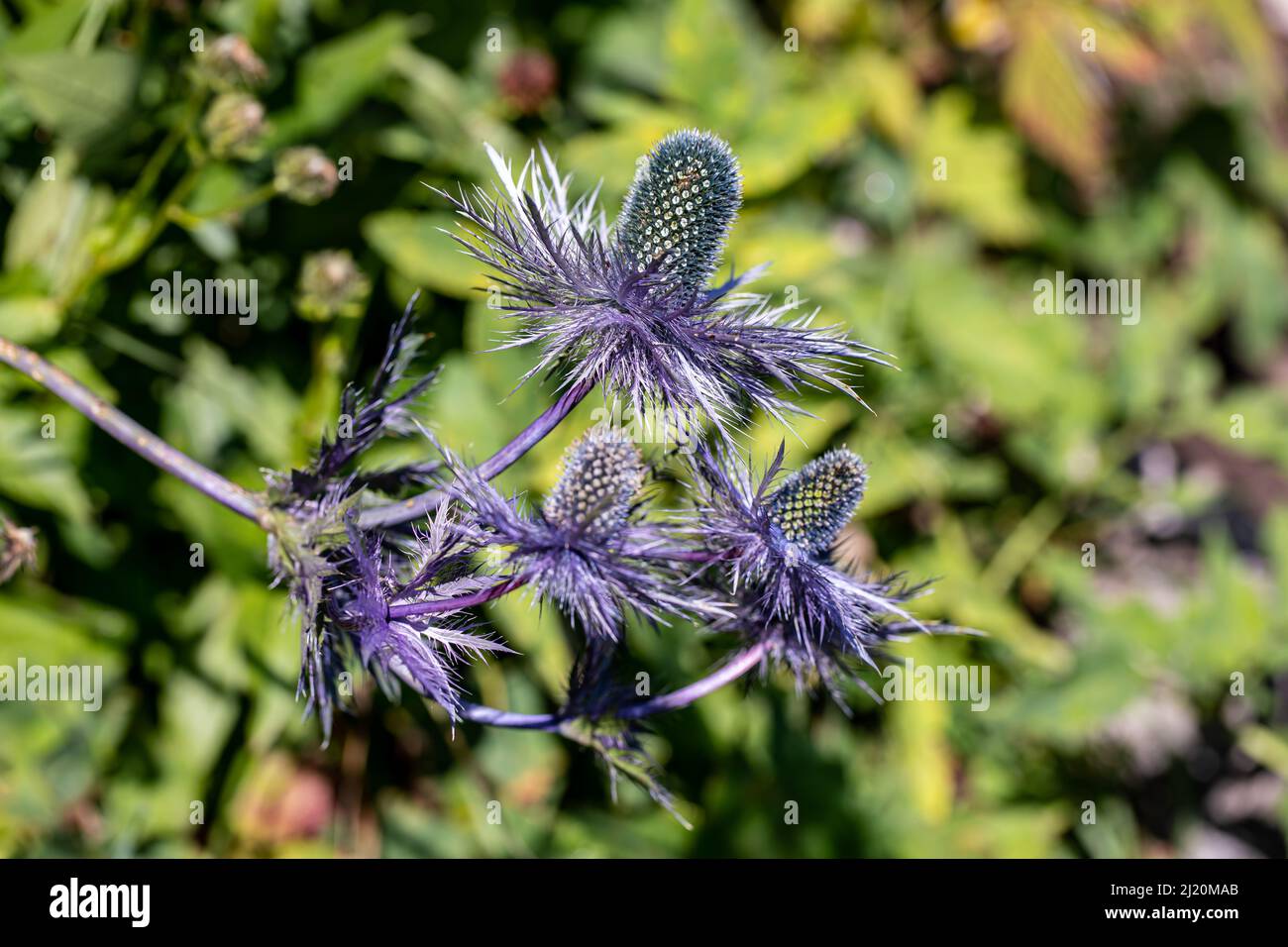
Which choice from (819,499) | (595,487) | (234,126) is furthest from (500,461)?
(234,126)

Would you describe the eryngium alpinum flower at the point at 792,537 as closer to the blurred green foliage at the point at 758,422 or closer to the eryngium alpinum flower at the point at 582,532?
the eryngium alpinum flower at the point at 582,532

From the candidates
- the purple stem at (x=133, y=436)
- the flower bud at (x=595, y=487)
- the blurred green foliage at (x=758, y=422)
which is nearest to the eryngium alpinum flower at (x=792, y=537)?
the flower bud at (x=595, y=487)

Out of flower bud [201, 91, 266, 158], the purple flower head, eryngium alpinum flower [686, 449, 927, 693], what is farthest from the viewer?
flower bud [201, 91, 266, 158]

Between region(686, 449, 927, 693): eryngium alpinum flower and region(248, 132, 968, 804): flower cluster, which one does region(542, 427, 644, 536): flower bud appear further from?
region(686, 449, 927, 693): eryngium alpinum flower

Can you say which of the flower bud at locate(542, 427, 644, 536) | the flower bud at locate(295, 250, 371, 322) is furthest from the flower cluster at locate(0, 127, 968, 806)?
the flower bud at locate(295, 250, 371, 322)

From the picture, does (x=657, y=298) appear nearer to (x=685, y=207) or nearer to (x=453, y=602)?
(x=685, y=207)

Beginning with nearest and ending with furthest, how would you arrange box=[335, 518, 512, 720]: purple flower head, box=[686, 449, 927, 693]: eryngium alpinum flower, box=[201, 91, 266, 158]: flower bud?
1. box=[335, 518, 512, 720]: purple flower head
2. box=[686, 449, 927, 693]: eryngium alpinum flower
3. box=[201, 91, 266, 158]: flower bud
